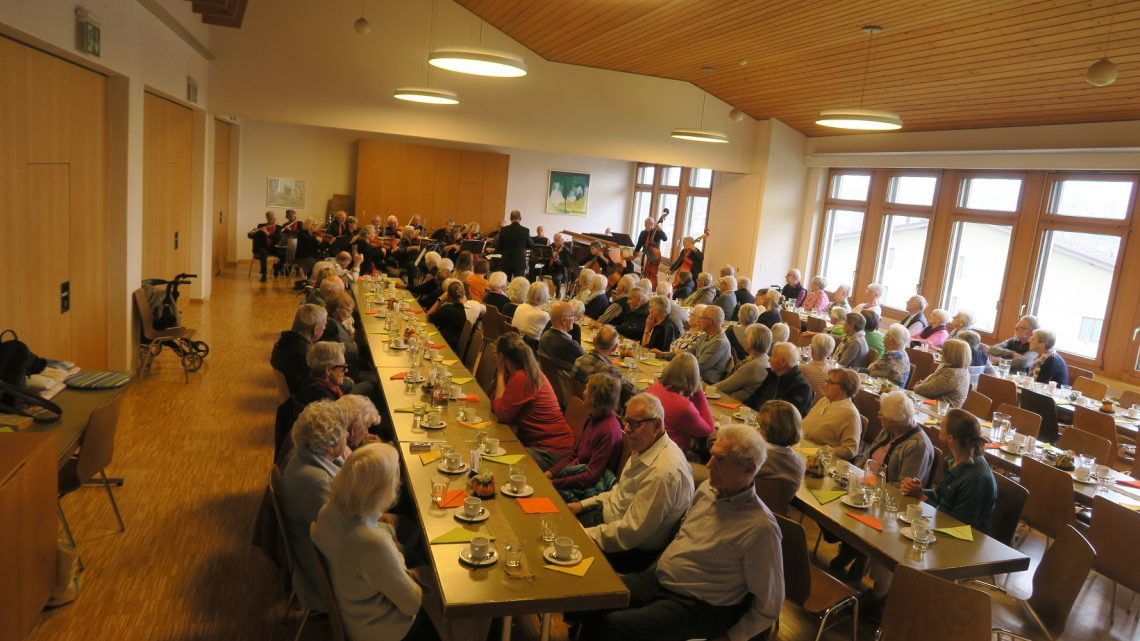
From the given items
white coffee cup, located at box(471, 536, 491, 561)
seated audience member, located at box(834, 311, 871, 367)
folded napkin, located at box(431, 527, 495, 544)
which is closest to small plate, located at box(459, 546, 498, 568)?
white coffee cup, located at box(471, 536, 491, 561)

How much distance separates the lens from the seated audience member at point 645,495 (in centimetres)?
387

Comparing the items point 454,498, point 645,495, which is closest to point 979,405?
point 645,495

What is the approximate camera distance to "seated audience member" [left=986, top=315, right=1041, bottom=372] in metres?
A: 8.81

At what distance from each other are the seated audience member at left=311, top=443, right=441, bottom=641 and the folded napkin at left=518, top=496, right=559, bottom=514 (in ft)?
2.68

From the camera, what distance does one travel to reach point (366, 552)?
3.03 meters

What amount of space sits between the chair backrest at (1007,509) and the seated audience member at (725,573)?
6.55 ft

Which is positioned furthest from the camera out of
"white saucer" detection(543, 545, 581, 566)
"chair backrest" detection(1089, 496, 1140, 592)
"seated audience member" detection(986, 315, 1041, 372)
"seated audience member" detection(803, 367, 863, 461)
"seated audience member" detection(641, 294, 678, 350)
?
"seated audience member" detection(986, 315, 1041, 372)

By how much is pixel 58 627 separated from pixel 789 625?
4.00m

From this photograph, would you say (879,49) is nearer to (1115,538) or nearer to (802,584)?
(1115,538)

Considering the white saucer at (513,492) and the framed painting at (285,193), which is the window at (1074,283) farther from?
the framed painting at (285,193)

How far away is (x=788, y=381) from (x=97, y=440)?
479 centimetres

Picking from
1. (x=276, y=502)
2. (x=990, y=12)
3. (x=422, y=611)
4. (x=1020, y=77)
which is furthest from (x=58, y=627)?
(x=1020, y=77)

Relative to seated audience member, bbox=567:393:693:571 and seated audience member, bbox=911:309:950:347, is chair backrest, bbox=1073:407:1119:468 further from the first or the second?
seated audience member, bbox=567:393:693:571

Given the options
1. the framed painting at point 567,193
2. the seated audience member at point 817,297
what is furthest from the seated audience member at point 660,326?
the framed painting at point 567,193
